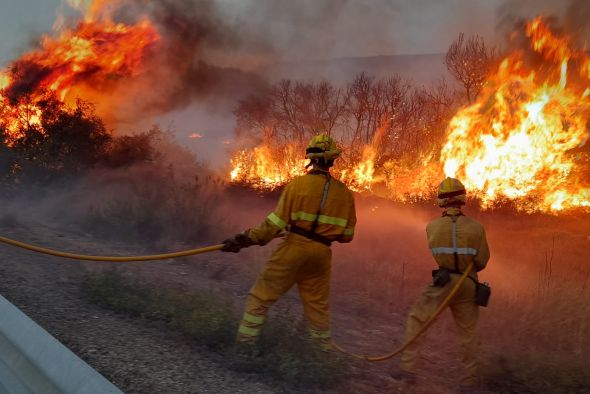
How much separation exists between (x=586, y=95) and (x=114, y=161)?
1134cm

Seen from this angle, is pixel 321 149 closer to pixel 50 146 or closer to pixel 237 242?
pixel 237 242

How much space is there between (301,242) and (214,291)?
2613 mm

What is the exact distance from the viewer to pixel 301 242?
158 inches

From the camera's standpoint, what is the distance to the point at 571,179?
12031 millimetres

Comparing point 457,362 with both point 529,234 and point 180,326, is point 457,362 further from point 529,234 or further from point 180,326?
point 529,234

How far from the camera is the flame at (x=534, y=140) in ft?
38.3

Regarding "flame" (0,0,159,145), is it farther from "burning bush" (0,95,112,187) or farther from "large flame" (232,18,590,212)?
"large flame" (232,18,590,212)

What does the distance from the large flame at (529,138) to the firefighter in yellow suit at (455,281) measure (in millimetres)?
7605

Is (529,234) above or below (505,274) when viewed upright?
above

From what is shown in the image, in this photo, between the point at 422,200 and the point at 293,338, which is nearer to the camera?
the point at 293,338

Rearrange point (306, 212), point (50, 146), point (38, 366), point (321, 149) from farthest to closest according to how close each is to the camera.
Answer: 1. point (50, 146)
2. point (321, 149)
3. point (306, 212)
4. point (38, 366)

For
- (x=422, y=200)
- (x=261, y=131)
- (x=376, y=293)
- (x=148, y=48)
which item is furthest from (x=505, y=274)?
(x=261, y=131)

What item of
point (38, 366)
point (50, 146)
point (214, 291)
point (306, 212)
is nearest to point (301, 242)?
point (306, 212)

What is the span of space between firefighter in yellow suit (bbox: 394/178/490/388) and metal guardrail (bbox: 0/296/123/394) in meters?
2.72
